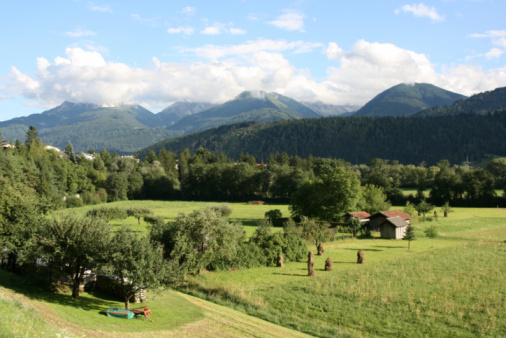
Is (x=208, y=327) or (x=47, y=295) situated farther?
(x=47, y=295)

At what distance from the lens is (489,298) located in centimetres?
2361

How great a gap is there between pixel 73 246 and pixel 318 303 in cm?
1526

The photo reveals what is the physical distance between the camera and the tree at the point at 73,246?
21797 millimetres

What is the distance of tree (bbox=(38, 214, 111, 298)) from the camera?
21.8 metres

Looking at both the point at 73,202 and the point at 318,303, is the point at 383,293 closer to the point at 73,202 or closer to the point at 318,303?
the point at 318,303

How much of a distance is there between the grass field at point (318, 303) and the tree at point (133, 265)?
1.49 meters

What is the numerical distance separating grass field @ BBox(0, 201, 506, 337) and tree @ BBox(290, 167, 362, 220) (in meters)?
24.2

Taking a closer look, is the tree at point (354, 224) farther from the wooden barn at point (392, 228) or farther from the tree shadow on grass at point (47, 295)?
the tree shadow on grass at point (47, 295)

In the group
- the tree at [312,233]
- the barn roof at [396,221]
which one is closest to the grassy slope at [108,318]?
the tree at [312,233]

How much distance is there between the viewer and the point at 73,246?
22203mm

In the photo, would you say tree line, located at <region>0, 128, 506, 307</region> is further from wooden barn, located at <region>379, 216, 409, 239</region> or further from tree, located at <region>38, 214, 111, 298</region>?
wooden barn, located at <region>379, 216, 409, 239</region>

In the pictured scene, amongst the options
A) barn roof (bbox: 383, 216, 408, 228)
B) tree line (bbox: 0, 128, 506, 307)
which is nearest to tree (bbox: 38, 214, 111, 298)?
tree line (bbox: 0, 128, 506, 307)

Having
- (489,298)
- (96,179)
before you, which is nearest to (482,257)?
(489,298)

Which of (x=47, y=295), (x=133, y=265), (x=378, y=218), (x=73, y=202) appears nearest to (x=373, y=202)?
(x=378, y=218)
